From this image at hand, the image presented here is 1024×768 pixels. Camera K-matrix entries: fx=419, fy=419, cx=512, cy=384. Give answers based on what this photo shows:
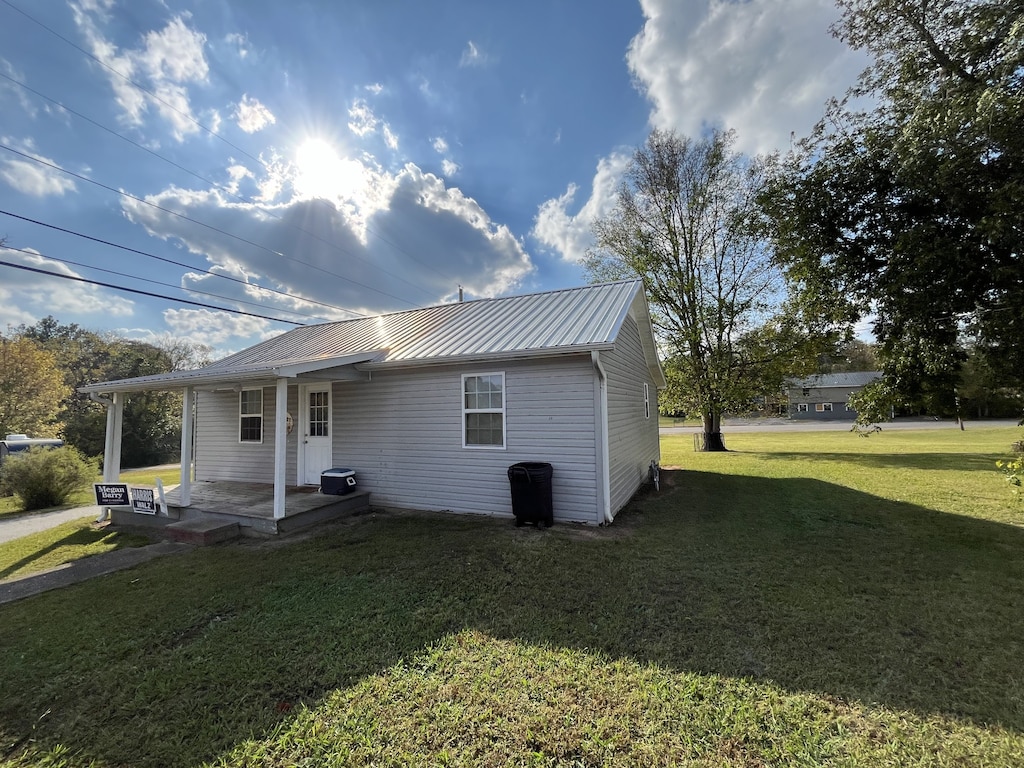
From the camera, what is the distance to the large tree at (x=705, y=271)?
18.1 metres

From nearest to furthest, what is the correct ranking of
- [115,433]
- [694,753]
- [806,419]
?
[694,753] → [115,433] → [806,419]

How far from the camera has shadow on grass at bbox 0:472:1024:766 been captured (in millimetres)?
2738

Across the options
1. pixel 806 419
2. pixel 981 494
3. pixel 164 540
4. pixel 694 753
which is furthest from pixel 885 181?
pixel 806 419

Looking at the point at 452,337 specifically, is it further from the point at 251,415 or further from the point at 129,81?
the point at 129,81

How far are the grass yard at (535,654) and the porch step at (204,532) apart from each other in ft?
1.34

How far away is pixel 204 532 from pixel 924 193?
1253 cm

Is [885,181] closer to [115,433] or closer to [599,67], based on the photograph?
[599,67]

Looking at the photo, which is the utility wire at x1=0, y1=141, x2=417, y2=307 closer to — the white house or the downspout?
the white house

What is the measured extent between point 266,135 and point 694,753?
1347 cm

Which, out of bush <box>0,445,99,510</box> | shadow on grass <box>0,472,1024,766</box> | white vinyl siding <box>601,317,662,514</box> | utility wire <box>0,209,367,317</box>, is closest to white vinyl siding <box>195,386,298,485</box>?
bush <box>0,445,99,510</box>

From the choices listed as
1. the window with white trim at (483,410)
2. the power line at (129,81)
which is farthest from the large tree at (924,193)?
the power line at (129,81)

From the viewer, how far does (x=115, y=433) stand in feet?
28.5

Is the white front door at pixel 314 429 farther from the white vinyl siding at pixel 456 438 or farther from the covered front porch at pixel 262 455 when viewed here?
the white vinyl siding at pixel 456 438

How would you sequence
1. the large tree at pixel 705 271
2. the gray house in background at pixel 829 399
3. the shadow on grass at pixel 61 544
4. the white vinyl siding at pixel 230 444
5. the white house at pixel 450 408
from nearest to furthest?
the shadow on grass at pixel 61 544
the white house at pixel 450 408
the white vinyl siding at pixel 230 444
the large tree at pixel 705 271
the gray house in background at pixel 829 399
